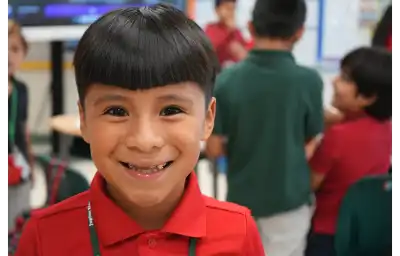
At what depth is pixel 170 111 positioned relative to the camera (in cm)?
88

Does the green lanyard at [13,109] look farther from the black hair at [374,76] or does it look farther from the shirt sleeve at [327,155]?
the black hair at [374,76]

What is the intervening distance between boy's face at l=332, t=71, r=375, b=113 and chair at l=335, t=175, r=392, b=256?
14.6 inches

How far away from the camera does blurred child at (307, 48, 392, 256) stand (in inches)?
88.5

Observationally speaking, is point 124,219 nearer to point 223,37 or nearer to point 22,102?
point 22,102

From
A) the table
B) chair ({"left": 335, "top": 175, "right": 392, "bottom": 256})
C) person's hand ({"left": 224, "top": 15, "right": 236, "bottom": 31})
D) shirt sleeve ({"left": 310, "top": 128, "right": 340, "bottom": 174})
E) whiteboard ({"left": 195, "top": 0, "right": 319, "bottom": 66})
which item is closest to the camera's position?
chair ({"left": 335, "top": 175, "right": 392, "bottom": 256})

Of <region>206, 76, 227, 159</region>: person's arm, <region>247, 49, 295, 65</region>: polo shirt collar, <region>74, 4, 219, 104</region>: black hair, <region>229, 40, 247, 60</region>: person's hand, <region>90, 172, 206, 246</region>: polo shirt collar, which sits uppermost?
<region>74, 4, 219, 104</region>: black hair

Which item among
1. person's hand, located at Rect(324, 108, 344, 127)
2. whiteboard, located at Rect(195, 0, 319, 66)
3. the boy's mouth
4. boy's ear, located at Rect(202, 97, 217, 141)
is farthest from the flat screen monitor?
the boy's mouth

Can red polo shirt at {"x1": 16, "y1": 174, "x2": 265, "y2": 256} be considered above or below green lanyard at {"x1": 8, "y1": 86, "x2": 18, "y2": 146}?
above

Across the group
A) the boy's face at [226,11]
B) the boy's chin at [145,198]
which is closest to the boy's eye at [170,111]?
the boy's chin at [145,198]

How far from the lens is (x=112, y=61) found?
866 mm

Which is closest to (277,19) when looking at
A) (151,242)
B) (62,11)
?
(151,242)

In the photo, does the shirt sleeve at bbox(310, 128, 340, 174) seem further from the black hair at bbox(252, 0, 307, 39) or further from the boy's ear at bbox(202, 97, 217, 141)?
the boy's ear at bbox(202, 97, 217, 141)

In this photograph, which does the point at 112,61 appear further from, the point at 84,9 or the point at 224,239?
the point at 84,9

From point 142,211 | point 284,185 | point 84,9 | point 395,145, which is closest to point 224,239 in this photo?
point 142,211
